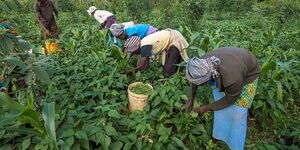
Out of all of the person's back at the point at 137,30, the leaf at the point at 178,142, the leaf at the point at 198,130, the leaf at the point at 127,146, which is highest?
the person's back at the point at 137,30

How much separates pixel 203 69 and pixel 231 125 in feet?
3.01

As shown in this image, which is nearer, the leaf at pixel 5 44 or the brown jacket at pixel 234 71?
the leaf at pixel 5 44

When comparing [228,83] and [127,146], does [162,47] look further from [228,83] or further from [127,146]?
[127,146]

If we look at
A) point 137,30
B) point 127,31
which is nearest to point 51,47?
point 127,31

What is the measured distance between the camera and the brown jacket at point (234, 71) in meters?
1.89

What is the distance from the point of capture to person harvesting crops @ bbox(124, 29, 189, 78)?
9.94 feet

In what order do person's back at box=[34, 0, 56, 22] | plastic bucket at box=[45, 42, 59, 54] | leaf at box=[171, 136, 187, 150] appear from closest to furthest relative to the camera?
1. leaf at box=[171, 136, 187, 150]
2. plastic bucket at box=[45, 42, 59, 54]
3. person's back at box=[34, 0, 56, 22]

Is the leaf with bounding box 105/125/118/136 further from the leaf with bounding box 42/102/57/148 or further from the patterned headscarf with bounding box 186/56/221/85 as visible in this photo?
the patterned headscarf with bounding box 186/56/221/85

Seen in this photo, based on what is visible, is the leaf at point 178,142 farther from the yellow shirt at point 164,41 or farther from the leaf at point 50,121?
the yellow shirt at point 164,41

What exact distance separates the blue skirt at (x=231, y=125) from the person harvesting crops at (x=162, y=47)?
3.36 feet

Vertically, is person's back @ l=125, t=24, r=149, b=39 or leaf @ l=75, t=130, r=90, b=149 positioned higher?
person's back @ l=125, t=24, r=149, b=39

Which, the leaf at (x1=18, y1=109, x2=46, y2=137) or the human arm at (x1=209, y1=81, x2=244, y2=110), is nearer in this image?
the leaf at (x1=18, y1=109, x2=46, y2=137)

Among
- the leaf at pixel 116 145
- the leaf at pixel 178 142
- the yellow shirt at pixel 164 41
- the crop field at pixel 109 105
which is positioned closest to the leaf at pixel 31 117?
the crop field at pixel 109 105

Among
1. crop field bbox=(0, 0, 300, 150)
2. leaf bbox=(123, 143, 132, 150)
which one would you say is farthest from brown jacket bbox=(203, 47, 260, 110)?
leaf bbox=(123, 143, 132, 150)
